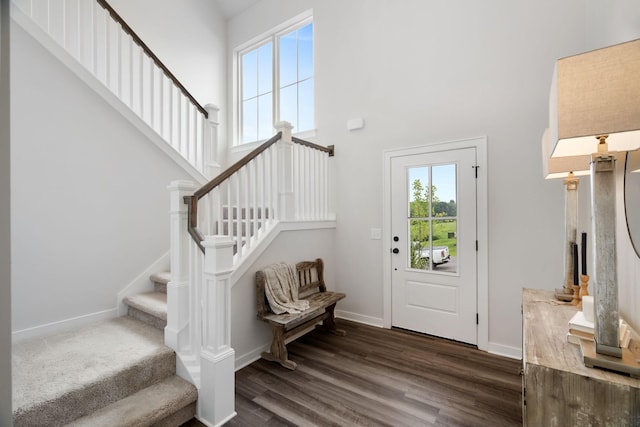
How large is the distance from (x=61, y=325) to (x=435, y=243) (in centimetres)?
349

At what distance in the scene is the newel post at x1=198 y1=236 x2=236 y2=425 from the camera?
181cm

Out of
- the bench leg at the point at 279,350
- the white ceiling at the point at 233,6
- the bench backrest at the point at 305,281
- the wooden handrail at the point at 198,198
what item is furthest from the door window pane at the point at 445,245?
the white ceiling at the point at 233,6

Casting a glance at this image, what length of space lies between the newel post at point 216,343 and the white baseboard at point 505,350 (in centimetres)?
237

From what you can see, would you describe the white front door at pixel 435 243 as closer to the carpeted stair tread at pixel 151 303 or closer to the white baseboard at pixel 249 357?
the white baseboard at pixel 249 357

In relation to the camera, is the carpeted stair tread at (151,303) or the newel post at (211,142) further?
the newel post at (211,142)

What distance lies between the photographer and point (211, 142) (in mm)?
3531

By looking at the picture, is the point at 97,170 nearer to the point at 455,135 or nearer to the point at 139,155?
the point at 139,155

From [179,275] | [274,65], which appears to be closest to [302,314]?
[179,275]

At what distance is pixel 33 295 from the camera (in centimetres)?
228

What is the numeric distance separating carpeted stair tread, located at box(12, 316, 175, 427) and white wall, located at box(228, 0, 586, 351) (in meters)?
2.28

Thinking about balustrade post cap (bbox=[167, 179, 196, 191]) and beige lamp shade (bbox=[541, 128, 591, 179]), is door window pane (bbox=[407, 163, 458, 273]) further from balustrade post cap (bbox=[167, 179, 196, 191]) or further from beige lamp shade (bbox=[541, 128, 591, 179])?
balustrade post cap (bbox=[167, 179, 196, 191])

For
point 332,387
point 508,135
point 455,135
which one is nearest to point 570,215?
point 508,135

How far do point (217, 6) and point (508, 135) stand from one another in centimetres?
489

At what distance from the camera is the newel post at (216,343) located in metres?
1.81
